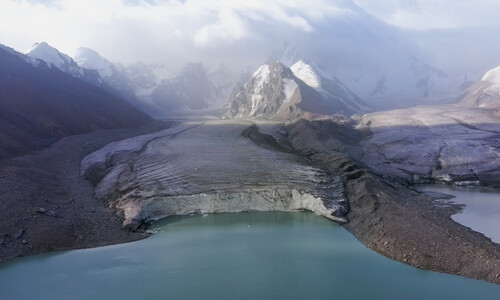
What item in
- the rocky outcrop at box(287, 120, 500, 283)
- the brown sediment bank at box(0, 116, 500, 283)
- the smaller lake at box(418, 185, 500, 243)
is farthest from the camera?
the smaller lake at box(418, 185, 500, 243)

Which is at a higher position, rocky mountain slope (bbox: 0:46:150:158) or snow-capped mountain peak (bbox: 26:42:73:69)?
snow-capped mountain peak (bbox: 26:42:73:69)

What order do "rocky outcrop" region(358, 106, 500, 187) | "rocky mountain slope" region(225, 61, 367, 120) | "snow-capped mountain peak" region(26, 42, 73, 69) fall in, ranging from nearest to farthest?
"rocky outcrop" region(358, 106, 500, 187) → "rocky mountain slope" region(225, 61, 367, 120) → "snow-capped mountain peak" region(26, 42, 73, 69)

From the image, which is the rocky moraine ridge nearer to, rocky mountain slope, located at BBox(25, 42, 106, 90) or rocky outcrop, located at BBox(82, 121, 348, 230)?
rocky outcrop, located at BBox(82, 121, 348, 230)

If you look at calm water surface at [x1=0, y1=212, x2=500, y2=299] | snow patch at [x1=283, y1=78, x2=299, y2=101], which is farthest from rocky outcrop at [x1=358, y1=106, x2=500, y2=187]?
snow patch at [x1=283, y1=78, x2=299, y2=101]

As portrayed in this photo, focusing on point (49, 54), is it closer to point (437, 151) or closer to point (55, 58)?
point (55, 58)

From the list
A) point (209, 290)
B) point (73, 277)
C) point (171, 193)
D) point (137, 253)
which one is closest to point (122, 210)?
point (171, 193)

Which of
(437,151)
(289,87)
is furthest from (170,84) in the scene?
(437,151)

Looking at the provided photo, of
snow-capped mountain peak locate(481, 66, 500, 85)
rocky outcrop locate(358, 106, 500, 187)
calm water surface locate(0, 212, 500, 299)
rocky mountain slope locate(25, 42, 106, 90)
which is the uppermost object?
snow-capped mountain peak locate(481, 66, 500, 85)

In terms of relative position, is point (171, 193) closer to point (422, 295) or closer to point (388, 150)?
point (422, 295)

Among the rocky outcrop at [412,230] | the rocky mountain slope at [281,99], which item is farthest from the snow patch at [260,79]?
the rocky outcrop at [412,230]
